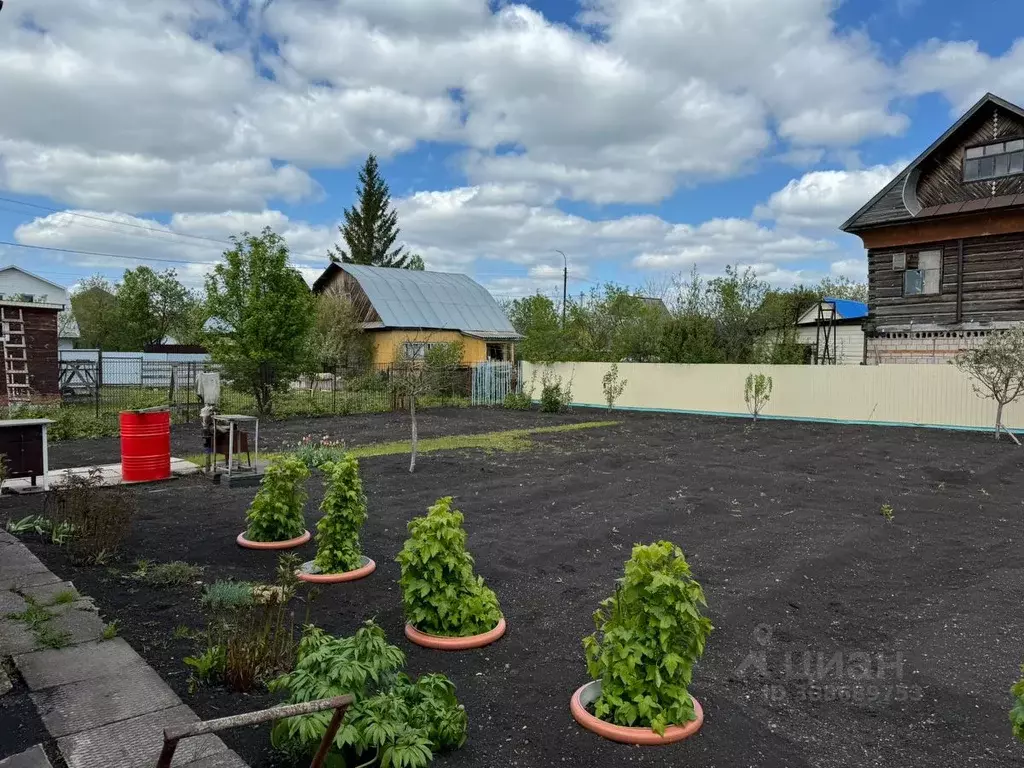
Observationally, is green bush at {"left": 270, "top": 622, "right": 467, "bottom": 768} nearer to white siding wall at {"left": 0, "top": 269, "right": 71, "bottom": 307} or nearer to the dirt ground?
the dirt ground

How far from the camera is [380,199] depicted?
5109 cm

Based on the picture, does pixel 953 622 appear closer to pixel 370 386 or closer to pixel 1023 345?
pixel 1023 345

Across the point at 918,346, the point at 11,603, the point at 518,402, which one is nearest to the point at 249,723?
the point at 11,603

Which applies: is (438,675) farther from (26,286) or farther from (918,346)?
(26,286)

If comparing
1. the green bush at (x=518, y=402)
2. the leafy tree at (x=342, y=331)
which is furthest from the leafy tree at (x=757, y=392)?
the leafy tree at (x=342, y=331)

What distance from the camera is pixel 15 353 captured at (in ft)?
61.2

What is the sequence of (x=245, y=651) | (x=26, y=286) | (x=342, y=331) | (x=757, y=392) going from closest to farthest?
(x=245, y=651) → (x=757, y=392) → (x=342, y=331) → (x=26, y=286)

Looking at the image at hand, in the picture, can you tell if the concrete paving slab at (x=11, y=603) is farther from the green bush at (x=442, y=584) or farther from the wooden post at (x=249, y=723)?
the wooden post at (x=249, y=723)

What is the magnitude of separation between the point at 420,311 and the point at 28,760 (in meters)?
29.0

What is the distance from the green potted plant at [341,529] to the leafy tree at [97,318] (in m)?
50.3

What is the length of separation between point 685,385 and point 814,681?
18.1 metres

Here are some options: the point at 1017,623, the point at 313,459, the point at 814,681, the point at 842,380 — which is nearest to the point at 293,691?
the point at 814,681

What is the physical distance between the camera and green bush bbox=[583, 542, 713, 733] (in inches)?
112

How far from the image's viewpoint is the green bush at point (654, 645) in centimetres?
285
